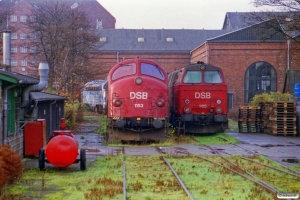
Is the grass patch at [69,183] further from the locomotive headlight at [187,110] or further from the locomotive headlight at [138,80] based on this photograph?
the locomotive headlight at [187,110]

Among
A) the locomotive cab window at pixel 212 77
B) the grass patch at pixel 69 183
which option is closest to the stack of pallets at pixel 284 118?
the locomotive cab window at pixel 212 77

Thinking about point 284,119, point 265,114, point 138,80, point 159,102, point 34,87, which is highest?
point 138,80

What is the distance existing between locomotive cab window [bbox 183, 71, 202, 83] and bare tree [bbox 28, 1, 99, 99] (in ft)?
42.4

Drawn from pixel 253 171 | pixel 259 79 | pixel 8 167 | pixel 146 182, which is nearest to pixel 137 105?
pixel 253 171

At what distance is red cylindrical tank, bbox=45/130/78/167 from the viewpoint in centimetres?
1266

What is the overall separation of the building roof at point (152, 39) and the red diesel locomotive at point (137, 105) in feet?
120

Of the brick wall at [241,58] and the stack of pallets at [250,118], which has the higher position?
the brick wall at [241,58]

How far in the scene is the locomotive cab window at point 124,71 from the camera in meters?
20.0

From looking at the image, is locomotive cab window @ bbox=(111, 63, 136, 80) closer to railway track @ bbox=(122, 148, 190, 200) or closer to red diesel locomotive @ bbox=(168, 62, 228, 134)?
red diesel locomotive @ bbox=(168, 62, 228, 134)

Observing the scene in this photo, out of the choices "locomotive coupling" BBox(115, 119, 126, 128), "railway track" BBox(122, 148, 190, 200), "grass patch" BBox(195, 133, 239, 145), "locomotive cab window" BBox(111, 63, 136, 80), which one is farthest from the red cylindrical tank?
"grass patch" BBox(195, 133, 239, 145)

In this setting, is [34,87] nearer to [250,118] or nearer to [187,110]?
[187,110]

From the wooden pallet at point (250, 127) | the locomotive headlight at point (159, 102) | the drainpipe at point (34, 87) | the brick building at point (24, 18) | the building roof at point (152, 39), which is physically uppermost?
the brick building at point (24, 18)

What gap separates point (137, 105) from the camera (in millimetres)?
19375

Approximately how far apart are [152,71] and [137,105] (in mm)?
1662
